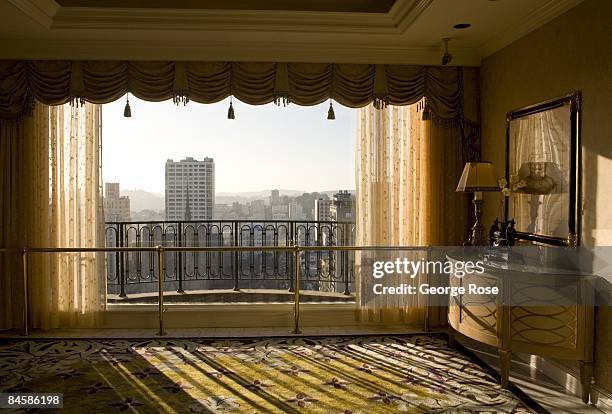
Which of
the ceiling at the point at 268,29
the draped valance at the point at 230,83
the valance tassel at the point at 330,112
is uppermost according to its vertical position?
the ceiling at the point at 268,29

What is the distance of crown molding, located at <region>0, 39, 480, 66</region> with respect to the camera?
4617 millimetres

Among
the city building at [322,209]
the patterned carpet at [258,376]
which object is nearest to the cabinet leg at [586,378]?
the patterned carpet at [258,376]

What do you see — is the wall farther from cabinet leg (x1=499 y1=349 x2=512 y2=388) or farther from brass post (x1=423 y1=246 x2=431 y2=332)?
brass post (x1=423 y1=246 x2=431 y2=332)

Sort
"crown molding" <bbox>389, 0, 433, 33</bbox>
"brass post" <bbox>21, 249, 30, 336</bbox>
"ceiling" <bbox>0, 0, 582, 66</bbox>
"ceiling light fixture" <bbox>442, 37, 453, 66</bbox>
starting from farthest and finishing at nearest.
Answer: "brass post" <bbox>21, 249, 30, 336</bbox>
"ceiling light fixture" <bbox>442, 37, 453, 66</bbox>
"ceiling" <bbox>0, 0, 582, 66</bbox>
"crown molding" <bbox>389, 0, 433, 33</bbox>

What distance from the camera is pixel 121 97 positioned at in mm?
4695

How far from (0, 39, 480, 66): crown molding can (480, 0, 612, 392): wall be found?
107 centimetres

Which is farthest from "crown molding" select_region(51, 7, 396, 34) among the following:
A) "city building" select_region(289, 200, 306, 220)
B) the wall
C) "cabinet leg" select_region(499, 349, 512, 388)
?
"cabinet leg" select_region(499, 349, 512, 388)

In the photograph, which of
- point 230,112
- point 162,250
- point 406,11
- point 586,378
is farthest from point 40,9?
point 586,378

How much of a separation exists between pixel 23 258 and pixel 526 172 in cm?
433

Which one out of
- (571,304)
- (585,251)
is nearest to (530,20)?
(585,251)

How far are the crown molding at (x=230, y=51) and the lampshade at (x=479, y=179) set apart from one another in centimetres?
122

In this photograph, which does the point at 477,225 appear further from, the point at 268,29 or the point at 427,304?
the point at 268,29

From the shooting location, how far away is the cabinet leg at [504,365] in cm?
338

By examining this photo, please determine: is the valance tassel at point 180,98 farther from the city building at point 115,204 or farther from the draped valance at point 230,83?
the city building at point 115,204
